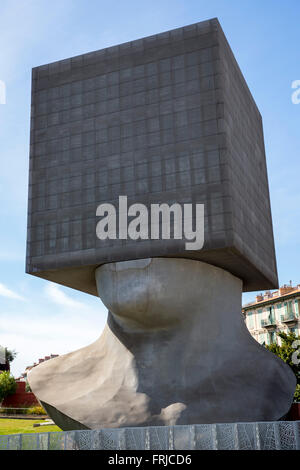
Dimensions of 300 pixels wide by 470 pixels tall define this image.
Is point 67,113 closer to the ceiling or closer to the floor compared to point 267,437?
closer to the ceiling

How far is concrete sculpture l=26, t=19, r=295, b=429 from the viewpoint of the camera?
958 inches

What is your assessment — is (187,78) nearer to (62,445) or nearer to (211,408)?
(211,408)

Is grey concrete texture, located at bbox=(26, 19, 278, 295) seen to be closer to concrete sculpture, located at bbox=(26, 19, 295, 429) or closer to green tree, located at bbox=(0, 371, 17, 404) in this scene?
concrete sculpture, located at bbox=(26, 19, 295, 429)

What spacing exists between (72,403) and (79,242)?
812 centimetres

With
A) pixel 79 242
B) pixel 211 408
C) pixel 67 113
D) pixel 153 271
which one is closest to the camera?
pixel 211 408

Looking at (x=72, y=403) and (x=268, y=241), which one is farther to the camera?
(x=268, y=241)

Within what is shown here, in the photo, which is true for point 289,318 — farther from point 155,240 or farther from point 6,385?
point 155,240

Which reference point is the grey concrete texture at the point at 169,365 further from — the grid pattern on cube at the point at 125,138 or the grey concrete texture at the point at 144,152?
the grid pattern on cube at the point at 125,138

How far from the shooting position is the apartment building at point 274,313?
5691 cm

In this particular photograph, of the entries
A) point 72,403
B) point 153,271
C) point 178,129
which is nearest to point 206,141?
point 178,129

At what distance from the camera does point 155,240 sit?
25281 mm

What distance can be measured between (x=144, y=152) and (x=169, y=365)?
11.1 m

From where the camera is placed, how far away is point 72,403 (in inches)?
960

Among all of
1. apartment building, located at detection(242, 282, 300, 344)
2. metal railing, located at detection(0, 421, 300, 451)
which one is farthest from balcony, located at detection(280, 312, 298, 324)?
metal railing, located at detection(0, 421, 300, 451)
